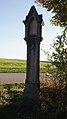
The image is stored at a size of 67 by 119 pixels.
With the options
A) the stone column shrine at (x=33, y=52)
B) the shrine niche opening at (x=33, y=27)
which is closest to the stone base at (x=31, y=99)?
the stone column shrine at (x=33, y=52)

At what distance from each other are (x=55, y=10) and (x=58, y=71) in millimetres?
2666

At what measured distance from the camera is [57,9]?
40.8ft

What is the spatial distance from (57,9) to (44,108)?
376 cm

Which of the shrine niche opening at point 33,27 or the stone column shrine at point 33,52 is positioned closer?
the stone column shrine at point 33,52

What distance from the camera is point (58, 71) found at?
11047 millimetres

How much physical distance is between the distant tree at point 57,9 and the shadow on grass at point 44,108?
2532 mm

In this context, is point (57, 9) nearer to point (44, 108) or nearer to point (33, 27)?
point (33, 27)

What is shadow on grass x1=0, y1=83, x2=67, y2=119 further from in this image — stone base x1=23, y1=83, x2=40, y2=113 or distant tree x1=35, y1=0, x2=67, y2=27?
distant tree x1=35, y1=0, x2=67, y2=27

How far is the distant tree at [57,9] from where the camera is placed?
462 inches

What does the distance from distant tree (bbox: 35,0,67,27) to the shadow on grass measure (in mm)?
2532

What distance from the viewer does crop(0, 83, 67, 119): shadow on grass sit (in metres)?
10.3

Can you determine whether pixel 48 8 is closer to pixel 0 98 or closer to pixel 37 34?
pixel 37 34

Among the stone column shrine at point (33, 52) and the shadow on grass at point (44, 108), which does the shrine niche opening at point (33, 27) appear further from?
the shadow on grass at point (44, 108)

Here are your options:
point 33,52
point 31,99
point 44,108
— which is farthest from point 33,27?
point 44,108
